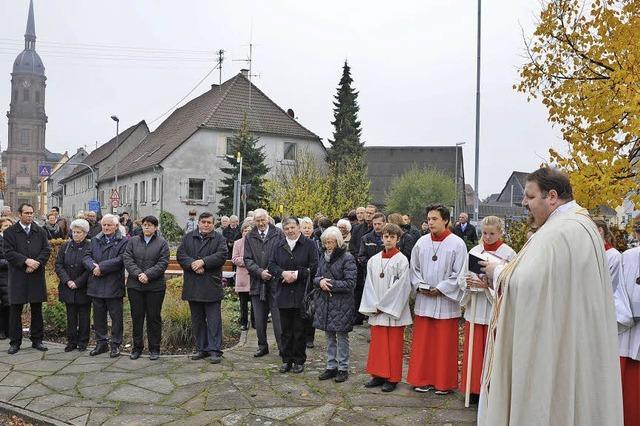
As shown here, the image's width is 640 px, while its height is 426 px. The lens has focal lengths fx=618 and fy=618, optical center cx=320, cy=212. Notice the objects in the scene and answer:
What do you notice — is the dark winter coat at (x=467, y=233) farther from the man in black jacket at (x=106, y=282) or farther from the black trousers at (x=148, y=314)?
the man in black jacket at (x=106, y=282)

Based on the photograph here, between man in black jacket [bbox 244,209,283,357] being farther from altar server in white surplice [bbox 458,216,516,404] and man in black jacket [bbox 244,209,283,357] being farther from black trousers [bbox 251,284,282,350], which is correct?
altar server in white surplice [bbox 458,216,516,404]

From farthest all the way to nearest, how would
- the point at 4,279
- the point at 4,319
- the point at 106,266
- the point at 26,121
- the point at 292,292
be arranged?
the point at 26,121 < the point at 4,319 < the point at 4,279 < the point at 106,266 < the point at 292,292

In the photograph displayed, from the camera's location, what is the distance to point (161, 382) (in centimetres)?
718

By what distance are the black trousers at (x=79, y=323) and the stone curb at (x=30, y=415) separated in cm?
249

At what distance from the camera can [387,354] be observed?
702 centimetres

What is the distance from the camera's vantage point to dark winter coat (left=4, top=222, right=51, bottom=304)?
872 cm

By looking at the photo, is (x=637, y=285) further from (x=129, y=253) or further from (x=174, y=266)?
(x=174, y=266)

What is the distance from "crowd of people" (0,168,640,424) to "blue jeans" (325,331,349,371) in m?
0.01

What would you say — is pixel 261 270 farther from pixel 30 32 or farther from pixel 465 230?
pixel 30 32

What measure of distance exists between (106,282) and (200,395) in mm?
2727

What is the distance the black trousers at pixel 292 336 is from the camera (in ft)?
25.4

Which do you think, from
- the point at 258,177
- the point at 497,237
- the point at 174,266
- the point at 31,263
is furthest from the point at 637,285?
the point at 258,177

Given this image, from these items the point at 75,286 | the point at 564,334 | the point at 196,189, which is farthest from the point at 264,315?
the point at 196,189

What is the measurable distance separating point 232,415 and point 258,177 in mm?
30041
